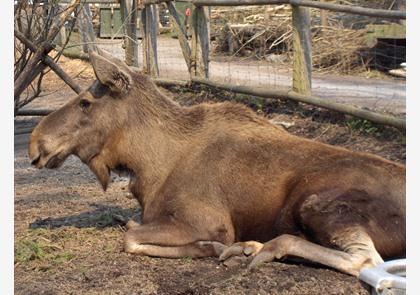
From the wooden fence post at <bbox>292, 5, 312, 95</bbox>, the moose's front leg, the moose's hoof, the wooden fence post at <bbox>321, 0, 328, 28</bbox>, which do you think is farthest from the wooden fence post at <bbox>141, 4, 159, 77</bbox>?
the moose's hoof

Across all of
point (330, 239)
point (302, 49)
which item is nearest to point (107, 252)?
point (330, 239)

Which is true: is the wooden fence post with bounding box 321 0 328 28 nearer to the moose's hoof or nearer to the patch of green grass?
the patch of green grass

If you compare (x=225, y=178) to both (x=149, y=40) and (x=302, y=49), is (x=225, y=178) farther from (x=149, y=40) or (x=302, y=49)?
(x=149, y=40)

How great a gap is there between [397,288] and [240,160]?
3321 mm

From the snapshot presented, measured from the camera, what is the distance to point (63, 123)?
276 inches

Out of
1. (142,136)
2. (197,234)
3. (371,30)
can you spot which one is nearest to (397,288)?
(197,234)

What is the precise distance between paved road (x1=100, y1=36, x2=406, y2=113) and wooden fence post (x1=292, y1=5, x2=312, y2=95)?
1076mm

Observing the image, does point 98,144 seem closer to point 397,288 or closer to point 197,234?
point 197,234

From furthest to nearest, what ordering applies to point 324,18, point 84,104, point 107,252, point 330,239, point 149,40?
point 324,18
point 149,40
point 84,104
point 107,252
point 330,239

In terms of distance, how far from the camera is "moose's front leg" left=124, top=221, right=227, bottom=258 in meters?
6.23

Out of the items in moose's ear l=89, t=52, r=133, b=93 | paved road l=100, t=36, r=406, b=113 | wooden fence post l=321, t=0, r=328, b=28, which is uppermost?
wooden fence post l=321, t=0, r=328, b=28

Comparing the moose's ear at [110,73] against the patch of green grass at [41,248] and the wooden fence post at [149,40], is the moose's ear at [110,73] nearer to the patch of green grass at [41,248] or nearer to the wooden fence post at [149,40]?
the patch of green grass at [41,248]

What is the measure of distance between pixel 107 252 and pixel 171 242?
0.56 m

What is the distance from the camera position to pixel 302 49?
11.7 m
